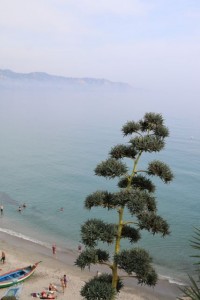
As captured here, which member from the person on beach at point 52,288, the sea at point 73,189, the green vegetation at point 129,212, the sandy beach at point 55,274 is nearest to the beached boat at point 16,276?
the sandy beach at point 55,274

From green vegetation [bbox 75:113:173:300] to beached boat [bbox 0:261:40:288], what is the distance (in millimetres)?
16840

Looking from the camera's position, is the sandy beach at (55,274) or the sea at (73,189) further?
the sea at (73,189)

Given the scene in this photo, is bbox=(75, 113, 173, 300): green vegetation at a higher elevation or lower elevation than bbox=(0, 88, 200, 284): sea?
lower

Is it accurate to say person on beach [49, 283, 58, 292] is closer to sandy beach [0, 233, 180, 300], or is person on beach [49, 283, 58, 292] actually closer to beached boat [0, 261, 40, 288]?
sandy beach [0, 233, 180, 300]

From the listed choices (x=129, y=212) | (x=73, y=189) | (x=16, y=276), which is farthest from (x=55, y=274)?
(x=73, y=189)

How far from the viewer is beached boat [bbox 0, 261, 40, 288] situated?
1157 inches

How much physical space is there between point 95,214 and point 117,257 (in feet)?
117

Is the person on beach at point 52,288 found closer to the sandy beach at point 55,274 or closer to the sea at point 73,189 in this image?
the sandy beach at point 55,274

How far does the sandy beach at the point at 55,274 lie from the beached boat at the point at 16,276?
1.68ft

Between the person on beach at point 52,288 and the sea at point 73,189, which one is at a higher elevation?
the sea at point 73,189

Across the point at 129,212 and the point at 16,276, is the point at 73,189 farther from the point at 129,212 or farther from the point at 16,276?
the point at 129,212

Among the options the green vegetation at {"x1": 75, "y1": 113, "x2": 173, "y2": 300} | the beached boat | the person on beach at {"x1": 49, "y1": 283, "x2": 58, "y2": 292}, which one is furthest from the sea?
the green vegetation at {"x1": 75, "y1": 113, "x2": 173, "y2": 300}

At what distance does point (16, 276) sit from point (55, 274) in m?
3.83

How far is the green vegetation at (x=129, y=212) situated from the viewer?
13.4 metres
